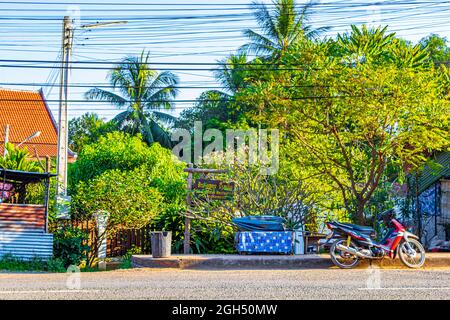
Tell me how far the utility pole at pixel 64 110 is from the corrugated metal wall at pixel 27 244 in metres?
2.61

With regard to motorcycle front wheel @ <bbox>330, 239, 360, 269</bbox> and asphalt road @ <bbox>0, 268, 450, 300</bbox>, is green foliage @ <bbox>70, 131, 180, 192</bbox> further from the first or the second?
asphalt road @ <bbox>0, 268, 450, 300</bbox>

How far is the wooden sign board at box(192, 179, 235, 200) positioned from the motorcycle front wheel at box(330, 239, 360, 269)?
15.1 ft

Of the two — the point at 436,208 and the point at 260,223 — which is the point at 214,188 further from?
the point at 436,208

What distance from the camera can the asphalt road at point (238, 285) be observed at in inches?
376

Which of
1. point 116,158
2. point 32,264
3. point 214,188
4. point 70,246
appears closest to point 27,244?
point 32,264

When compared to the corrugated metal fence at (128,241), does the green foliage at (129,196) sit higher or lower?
higher

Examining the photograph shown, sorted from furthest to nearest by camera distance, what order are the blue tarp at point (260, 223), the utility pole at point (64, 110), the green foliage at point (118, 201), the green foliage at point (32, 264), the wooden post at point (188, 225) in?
the utility pole at point (64, 110)
the green foliage at point (118, 201)
the wooden post at point (188, 225)
the green foliage at point (32, 264)
the blue tarp at point (260, 223)

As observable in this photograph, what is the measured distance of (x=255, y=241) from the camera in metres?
16.3

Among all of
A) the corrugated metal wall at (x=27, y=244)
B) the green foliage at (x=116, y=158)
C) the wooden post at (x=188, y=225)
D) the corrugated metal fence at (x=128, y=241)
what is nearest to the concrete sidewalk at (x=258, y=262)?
the wooden post at (x=188, y=225)

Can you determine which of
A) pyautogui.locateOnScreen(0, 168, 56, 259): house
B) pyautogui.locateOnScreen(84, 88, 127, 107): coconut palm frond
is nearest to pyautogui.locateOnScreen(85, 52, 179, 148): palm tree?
pyautogui.locateOnScreen(84, 88, 127, 107): coconut palm frond

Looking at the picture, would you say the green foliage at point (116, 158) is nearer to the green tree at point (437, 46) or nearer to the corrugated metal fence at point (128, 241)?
the corrugated metal fence at point (128, 241)

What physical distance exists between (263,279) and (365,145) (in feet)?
27.7

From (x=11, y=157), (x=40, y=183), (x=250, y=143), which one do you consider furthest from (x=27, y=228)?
(x=250, y=143)
